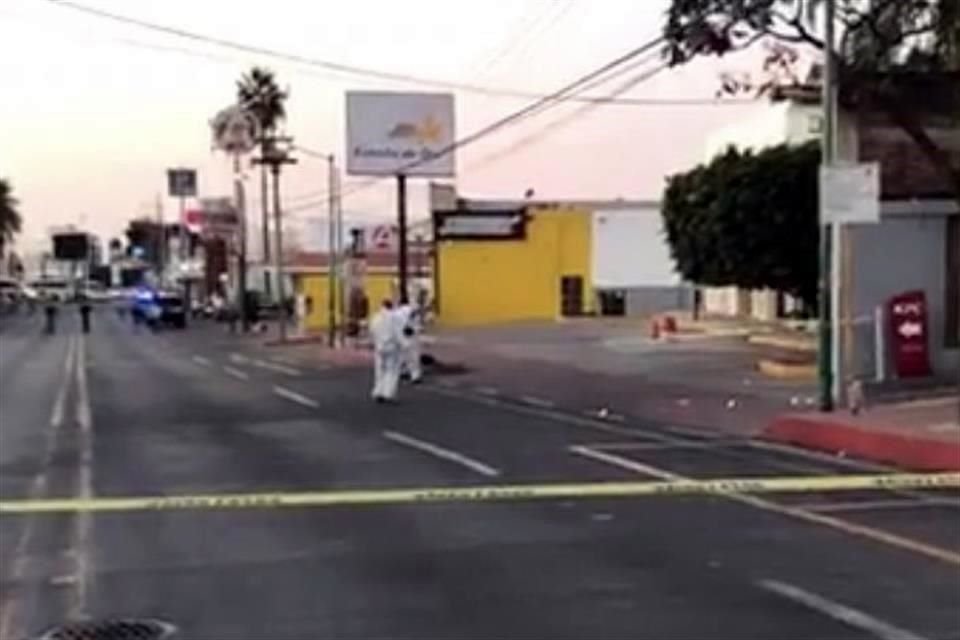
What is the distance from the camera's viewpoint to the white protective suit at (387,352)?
31469mm

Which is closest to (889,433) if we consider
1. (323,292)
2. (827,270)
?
(827,270)

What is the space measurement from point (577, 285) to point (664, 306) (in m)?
5.50

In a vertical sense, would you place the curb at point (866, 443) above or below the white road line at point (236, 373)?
above

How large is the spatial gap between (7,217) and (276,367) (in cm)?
12132

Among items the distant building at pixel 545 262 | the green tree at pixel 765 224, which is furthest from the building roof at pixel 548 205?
the green tree at pixel 765 224

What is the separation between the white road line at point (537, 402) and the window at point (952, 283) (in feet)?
21.8

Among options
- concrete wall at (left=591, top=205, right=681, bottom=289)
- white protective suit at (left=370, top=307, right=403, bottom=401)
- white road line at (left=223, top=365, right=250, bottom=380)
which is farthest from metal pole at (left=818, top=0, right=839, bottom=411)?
→ concrete wall at (left=591, top=205, right=681, bottom=289)

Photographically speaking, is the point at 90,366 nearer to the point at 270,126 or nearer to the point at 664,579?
the point at 664,579

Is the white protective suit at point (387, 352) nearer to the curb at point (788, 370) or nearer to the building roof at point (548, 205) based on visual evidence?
the curb at point (788, 370)

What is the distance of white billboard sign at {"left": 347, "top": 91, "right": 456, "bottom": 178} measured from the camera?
6328cm

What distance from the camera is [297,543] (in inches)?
533

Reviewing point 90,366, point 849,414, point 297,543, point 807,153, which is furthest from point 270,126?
point 297,543

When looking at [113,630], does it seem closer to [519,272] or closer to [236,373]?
[236,373]

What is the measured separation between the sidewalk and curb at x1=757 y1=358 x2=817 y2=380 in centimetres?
944
